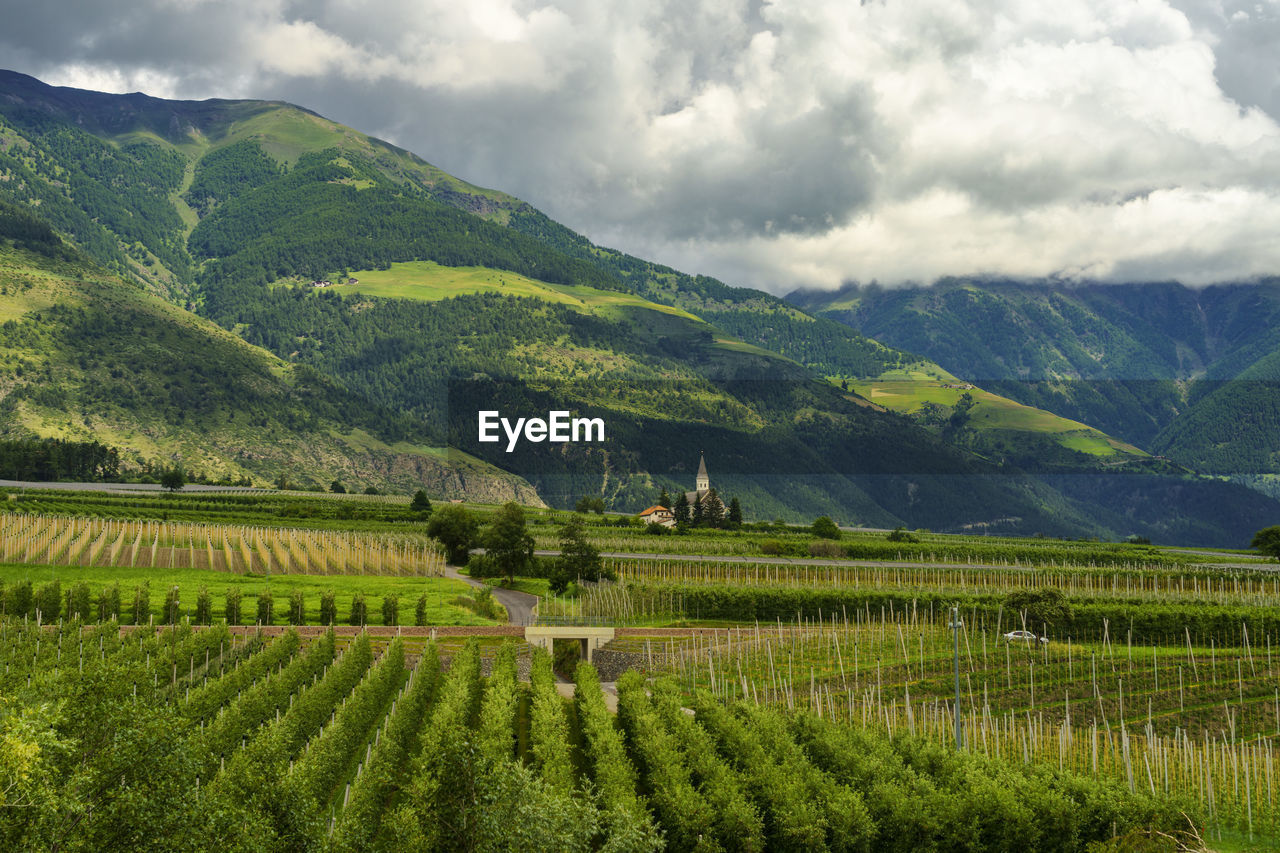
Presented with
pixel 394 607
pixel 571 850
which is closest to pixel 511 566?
pixel 394 607

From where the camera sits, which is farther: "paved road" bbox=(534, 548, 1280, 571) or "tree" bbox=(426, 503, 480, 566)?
"tree" bbox=(426, 503, 480, 566)

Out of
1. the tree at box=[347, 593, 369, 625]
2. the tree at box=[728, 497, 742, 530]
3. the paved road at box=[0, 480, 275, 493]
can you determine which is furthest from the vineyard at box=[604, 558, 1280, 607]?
the paved road at box=[0, 480, 275, 493]

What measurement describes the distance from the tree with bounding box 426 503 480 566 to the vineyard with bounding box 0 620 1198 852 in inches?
2701

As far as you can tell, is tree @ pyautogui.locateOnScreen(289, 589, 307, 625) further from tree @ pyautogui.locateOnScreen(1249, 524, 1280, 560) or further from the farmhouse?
tree @ pyautogui.locateOnScreen(1249, 524, 1280, 560)

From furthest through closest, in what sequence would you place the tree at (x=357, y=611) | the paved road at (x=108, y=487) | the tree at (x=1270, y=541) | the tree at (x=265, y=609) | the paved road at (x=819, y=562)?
the paved road at (x=108, y=487) < the tree at (x=1270, y=541) < the paved road at (x=819, y=562) < the tree at (x=357, y=611) < the tree at (x=265, y=609)

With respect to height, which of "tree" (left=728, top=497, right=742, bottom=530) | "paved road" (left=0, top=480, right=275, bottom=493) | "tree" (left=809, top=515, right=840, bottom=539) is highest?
"paved road" (left=0, top=480, right=275, bottom=493)

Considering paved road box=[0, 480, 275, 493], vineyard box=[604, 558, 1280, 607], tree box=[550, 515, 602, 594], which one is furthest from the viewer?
paved road box=[0, 480, 275, 493]

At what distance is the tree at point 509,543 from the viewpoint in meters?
108

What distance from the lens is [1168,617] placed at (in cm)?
7606

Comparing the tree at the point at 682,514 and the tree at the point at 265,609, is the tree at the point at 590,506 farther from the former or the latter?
the tree at the point at 265,609

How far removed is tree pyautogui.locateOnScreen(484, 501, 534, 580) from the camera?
4237 inches

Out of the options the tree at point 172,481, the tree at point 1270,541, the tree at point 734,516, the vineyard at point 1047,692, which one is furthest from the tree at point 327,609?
the tree at point 1270,541

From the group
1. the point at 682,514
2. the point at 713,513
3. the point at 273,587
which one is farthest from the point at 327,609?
the point at 713,513

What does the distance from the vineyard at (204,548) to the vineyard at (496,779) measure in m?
49.2
